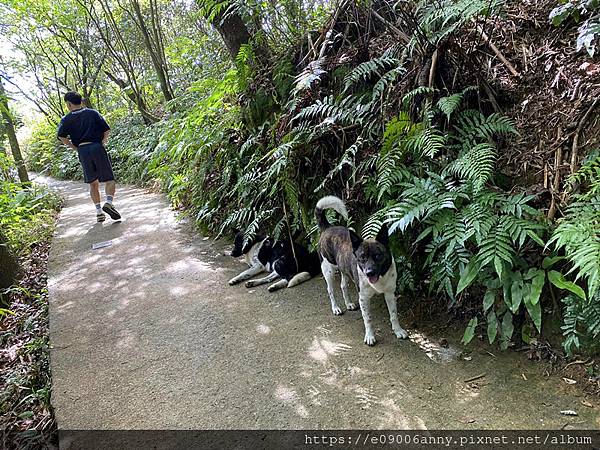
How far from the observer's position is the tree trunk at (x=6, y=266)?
5.04 metres

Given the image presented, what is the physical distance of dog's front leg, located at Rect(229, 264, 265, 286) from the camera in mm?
4711

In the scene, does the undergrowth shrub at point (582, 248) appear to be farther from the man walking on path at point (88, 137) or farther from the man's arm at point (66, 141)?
the man's arm at point (66, 141)

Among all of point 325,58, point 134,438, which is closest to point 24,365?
point 134,438

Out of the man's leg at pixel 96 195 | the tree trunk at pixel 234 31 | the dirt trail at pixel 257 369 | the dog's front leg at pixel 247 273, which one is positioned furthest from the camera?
the man's leg at pixel 96 195

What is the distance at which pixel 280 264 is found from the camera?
4.58m

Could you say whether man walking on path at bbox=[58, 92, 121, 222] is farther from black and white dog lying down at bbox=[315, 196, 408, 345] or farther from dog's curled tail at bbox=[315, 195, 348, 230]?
black and white dog lying down at bbox=[315, 196, 408, 345]

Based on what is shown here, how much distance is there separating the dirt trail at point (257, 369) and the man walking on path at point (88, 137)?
3.36m

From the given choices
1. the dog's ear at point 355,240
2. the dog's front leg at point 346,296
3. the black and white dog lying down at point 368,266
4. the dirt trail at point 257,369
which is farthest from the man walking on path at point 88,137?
the dog's ear at point 355,240

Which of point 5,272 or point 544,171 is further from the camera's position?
point 5,272

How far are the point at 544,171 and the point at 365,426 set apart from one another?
7.33ft

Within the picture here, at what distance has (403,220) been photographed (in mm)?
2902

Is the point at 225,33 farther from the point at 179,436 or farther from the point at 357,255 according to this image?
the point at 179,436

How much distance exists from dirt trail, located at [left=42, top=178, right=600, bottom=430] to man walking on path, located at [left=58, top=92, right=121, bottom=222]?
336 centimetres

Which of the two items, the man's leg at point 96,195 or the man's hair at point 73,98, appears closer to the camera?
the man's hair at point 73,98
